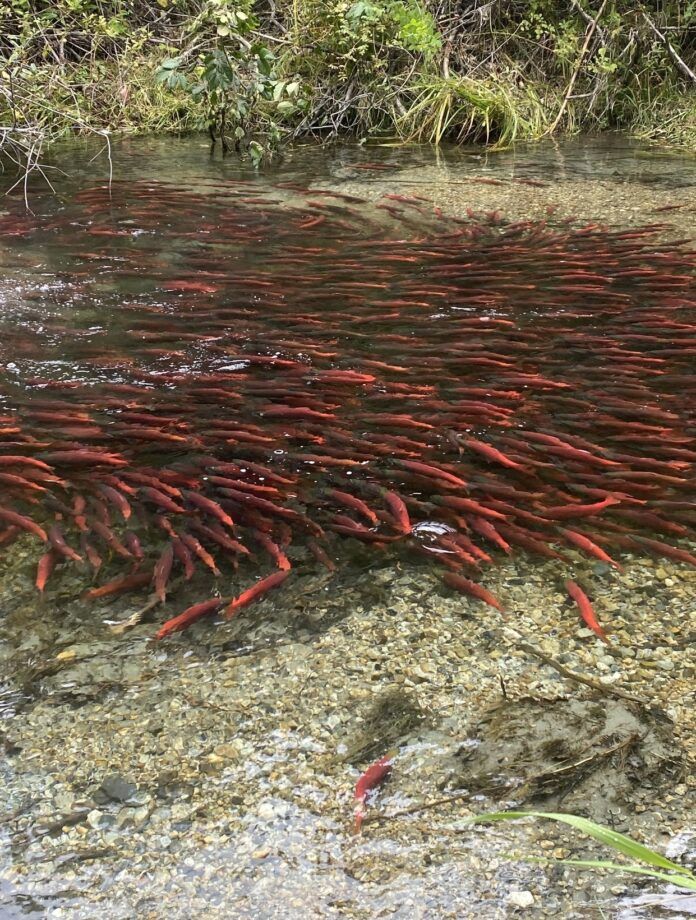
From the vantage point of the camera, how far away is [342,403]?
132 inches

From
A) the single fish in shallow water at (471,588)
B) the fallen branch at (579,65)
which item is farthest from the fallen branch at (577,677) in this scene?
the fallen branch at (579,65)

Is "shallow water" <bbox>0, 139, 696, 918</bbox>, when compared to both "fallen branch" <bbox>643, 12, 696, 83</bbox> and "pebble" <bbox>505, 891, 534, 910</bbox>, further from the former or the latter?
"fallen branch" <bbox>643, 12, 696, 83</bbox>

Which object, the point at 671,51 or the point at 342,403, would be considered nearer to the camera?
the point at 342,403

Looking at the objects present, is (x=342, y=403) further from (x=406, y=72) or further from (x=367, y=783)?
(x=406, y=72)

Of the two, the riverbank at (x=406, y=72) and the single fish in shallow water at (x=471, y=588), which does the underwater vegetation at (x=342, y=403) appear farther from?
the riverbank at (x=406, y=72)

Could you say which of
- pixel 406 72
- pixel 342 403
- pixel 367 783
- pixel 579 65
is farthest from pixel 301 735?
pixel 579 65

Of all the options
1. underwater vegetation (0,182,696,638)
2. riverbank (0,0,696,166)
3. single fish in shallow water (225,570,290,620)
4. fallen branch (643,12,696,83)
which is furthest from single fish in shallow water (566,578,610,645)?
fallen branch (643,12,696,83)

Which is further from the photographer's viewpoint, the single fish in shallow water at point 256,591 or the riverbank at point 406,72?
the riverbank at point 406,72

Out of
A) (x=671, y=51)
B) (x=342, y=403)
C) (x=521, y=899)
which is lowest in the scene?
(x=521, y=899)

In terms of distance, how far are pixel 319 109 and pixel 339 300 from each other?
18.1 ft

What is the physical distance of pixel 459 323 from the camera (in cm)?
402

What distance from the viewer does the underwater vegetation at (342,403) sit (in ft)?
8.70

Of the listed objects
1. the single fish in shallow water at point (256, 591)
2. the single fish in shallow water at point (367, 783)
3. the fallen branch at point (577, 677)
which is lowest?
the single fish in shallow water at point (367, 783)

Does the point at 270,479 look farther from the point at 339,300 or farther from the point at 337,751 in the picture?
the point at 339,300
